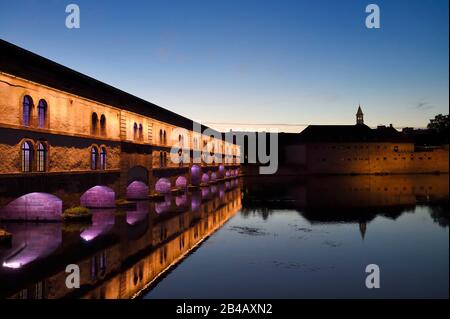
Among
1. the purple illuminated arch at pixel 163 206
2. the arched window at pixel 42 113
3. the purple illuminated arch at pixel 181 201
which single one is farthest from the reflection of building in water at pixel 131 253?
the arched window at pixel 42 113

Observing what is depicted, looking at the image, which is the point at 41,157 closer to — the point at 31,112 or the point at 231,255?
the point at 31,112

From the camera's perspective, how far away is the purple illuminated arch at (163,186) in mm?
41656

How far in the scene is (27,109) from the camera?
2045 cm

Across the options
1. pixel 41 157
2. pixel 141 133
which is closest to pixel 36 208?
pixel 41 157

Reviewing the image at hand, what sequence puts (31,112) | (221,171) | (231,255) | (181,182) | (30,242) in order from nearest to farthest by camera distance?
(231,255) < (30,242) < (31,112) < (181,182) < (221,171)

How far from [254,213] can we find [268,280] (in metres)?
18.3

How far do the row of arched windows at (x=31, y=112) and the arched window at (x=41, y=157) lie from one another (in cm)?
116

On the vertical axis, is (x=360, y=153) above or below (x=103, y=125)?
below

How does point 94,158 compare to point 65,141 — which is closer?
point 65,141

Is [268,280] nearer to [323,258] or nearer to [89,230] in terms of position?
[323,258]

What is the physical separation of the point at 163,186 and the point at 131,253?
24965 millimetres

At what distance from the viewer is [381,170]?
104062mm

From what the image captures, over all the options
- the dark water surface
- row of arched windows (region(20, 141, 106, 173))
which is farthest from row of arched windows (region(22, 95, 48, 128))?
the dark water surface
